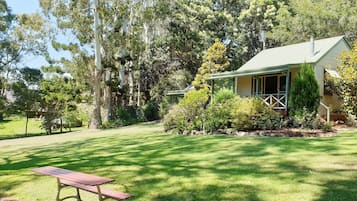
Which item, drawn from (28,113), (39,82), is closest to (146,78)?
(39,82)

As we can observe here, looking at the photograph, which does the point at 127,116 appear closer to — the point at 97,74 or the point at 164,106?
the point at 164,106

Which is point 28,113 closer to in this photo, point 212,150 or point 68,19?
point 68,19

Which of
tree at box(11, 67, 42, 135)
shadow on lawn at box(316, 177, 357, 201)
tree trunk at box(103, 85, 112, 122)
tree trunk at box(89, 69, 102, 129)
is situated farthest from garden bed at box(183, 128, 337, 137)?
tree at box(11, 67, 42, 135)

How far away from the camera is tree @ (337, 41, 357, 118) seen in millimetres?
14509

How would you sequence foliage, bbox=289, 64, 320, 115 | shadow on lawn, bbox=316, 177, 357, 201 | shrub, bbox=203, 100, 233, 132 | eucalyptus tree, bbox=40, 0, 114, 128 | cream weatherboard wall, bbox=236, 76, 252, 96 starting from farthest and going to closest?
1. cream weatherboard wall, bbox=236, 76, 252, 96
2. eucalyptus tree, bbox=40, 0, 114, 128
3. foliage, bbox=289, 64, 320, 115
4. shrub, bbox=203, 100, 233, 132
5. shadow on lawn, bbox=316, 177, 357, 201

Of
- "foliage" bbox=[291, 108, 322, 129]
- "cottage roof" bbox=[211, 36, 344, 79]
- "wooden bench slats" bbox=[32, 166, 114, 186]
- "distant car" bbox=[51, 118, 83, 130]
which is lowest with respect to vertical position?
"wooden bench slats" bbox=[32, 166, 114, 186]

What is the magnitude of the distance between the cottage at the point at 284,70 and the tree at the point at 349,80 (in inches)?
41.1

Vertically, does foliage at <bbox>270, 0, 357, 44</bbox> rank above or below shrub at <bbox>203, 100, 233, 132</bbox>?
above

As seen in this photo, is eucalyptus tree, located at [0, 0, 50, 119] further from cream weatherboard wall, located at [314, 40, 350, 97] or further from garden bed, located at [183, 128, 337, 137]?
cream weatherboard wall, located at [314, 40, 350, 97]

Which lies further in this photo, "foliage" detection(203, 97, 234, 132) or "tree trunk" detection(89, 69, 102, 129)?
"tree trunk" detection(89, 69, 102, 129)

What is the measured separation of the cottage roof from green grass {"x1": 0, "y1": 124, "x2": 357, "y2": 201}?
30.4 ft

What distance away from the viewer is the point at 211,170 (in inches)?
261

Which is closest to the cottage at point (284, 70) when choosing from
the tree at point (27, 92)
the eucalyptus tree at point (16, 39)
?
the tree at point (27, 92)

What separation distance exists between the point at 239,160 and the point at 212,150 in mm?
1582
